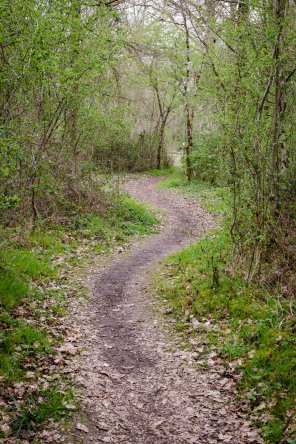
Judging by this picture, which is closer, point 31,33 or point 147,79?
point 31,33

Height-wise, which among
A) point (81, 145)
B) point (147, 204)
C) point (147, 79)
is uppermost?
point (147, 79)

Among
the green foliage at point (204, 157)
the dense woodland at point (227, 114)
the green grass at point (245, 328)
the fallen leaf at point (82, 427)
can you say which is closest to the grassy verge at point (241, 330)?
the green grass at point (245, 328)

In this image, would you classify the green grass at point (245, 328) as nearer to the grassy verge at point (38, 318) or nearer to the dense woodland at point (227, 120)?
the dense woodland at point (227, 120)

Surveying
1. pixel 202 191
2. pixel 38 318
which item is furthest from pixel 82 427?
pixel 202 191

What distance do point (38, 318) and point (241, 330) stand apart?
3.22 m

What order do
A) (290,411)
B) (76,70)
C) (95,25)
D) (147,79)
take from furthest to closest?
(147,79)
(95,25)
(76,70)
(290,411)

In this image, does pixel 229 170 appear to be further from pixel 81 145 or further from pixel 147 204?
pixel 147 204

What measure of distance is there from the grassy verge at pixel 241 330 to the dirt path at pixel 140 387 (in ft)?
0.82

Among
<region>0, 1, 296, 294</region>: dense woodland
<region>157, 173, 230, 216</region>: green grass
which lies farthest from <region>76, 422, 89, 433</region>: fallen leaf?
<region>157, 173, 230, 216</region>: green grass

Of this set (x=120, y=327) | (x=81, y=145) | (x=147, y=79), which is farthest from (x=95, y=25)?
(x=147, y=79)

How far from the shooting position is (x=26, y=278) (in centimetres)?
643

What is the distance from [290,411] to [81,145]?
10.1 m

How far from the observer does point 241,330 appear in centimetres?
525

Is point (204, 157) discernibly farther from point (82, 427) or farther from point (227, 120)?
point (82, 427)
